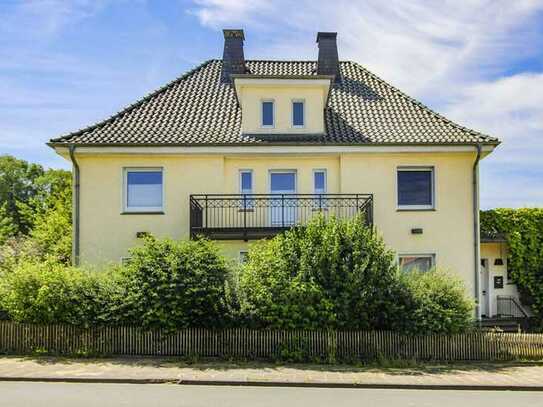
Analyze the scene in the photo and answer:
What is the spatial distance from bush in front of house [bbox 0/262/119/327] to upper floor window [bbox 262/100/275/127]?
297 inches

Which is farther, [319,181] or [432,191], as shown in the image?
[319,181]

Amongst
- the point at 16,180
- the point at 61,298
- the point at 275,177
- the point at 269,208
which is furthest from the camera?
the point at 16,180

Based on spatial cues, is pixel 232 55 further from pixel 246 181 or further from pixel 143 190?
pixel 143 190

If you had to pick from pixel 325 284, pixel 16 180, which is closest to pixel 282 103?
pixel 325 284

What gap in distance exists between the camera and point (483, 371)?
39.9 ft

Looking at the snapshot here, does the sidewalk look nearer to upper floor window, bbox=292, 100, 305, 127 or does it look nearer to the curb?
the curb

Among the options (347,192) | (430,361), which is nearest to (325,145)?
(347,192)

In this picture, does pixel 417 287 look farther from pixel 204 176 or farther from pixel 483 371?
pixel 204 176

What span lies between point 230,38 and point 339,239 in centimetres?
1139

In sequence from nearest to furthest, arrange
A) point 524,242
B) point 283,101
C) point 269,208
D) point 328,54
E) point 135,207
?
point 269,208
point 135,207
point 283,101
point 524,242
point 328,54

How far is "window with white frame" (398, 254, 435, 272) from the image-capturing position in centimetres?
1741

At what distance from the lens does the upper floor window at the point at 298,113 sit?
59.5ft

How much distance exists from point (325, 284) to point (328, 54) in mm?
Result: 11358

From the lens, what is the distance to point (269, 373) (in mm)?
11523
